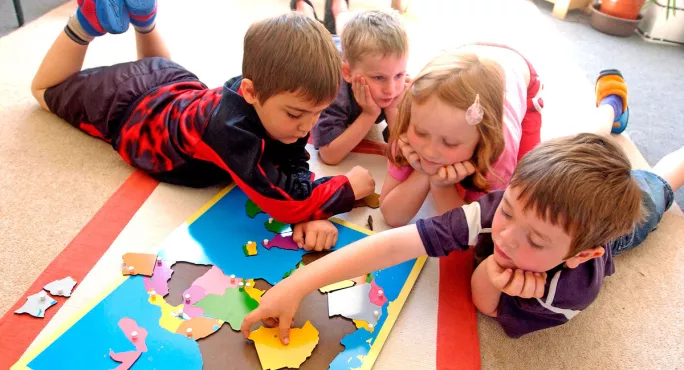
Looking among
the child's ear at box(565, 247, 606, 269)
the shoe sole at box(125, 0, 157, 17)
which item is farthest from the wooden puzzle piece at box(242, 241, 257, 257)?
the shoe sole at box(125, 0, 157, 17)

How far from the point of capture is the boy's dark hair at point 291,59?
36.8 inches

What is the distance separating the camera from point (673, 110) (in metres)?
1.75

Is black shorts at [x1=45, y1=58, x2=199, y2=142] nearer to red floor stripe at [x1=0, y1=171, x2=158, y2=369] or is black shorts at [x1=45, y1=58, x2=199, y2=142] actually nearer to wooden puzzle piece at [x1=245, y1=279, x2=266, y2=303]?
red floor stripe at [x1=0, y1=171, x2=158, y2=369]

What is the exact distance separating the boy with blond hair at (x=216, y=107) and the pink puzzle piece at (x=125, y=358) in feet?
1.21

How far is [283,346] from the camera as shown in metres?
0.85

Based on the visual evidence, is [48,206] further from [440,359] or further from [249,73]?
[440,359]

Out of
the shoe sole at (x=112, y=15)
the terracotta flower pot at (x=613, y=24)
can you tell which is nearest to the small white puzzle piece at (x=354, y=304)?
the shoe sole at (x=112, y=15)

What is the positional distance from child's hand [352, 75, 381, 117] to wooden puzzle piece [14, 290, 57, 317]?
2.49 feet

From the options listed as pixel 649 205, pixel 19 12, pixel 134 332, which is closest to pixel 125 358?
pixel 134 332

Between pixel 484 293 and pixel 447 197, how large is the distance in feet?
0.73

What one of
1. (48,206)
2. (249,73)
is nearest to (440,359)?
(249,73)

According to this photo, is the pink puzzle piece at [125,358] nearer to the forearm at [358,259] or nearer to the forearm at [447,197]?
the forearm at [358,259]

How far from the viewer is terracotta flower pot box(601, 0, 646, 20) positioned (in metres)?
2.18

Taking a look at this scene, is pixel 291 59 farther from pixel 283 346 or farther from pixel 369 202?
pixel 283 346
